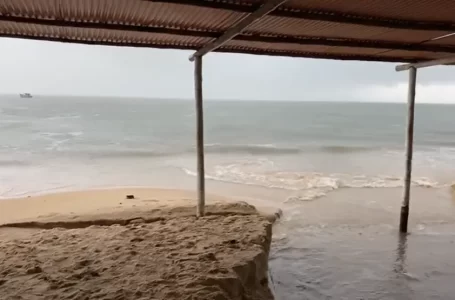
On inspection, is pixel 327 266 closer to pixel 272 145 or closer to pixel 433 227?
pixel 433 227

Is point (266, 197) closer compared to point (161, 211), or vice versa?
point (161, 211)

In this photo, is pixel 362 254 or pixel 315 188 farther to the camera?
pixel 315 188

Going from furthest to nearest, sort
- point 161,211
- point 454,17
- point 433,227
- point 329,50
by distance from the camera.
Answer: point 433,227, point 161,211, point 329,50, point 454,17

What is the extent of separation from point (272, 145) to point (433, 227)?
17361 mm

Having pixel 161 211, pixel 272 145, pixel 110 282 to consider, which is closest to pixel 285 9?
pixel 110 282

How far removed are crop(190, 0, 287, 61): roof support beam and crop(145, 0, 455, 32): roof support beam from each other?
0.07 meters

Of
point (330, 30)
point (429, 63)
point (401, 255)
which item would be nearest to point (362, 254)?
point (401, 255)

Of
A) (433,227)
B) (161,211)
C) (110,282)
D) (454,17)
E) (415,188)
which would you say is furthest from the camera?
(415,188)

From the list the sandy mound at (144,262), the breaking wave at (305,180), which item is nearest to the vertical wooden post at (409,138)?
the sandy mound at (144,262)

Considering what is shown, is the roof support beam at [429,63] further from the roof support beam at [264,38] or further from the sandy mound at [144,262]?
the sandy mound at [144,262]

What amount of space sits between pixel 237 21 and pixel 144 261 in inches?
86.4

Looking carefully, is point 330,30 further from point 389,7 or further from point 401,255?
point 401,255

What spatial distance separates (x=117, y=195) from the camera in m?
9.28

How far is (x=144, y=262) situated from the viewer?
3.34m
